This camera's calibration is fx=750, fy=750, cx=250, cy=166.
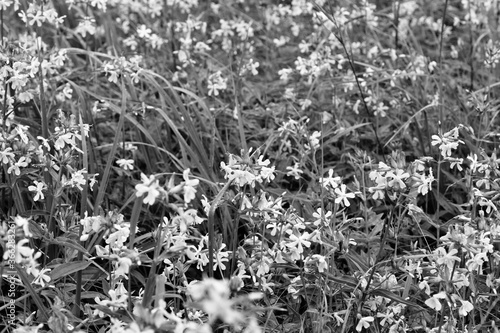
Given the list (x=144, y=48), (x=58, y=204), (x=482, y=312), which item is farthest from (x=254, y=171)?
(x=144, y=48)

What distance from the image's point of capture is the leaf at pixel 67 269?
2.68 m

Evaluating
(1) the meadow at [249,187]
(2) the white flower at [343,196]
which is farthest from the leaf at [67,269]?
(2) the white flower at [343,196]

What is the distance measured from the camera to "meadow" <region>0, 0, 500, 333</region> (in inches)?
99.1

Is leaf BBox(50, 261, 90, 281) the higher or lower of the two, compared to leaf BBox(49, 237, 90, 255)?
lower

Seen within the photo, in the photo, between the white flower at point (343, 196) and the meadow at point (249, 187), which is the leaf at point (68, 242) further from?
the white flower at point (343, 196)

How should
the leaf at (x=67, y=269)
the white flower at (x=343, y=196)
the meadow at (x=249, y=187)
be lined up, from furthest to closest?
the white flower at (x=343, y=196), the leaf at (x=67, y=269), the meadow at (x=249, y=187)

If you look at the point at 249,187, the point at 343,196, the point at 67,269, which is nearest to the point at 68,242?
the point at 67,269

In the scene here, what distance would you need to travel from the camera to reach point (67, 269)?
2709mm

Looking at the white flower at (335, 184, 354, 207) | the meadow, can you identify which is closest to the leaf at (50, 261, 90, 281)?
the meadow

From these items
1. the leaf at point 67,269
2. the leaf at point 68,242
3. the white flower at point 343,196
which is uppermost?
the white flower at point 343,196

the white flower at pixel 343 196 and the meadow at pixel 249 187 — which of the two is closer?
the meadow at pixel 249 187

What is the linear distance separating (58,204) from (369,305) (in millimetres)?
1270

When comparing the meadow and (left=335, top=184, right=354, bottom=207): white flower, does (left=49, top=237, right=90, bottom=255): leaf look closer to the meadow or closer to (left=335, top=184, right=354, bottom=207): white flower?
the meadow

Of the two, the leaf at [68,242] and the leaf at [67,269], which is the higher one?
the leaf at [68,242]
